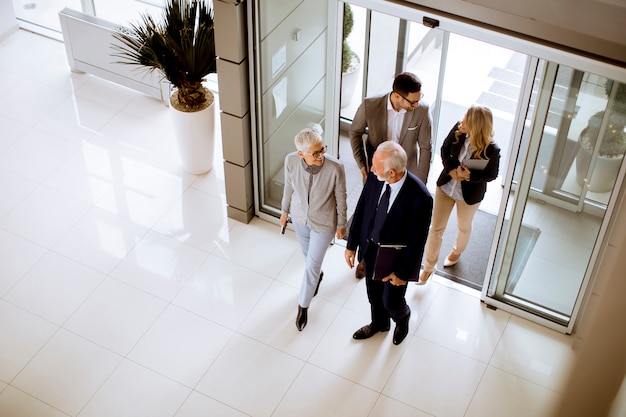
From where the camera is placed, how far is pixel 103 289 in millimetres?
5781

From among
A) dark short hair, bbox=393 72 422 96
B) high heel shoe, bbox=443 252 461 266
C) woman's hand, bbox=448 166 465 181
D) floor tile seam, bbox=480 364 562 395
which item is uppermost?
dark short hair, bbox=393 72 422 96

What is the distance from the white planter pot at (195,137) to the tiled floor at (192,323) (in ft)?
0.43

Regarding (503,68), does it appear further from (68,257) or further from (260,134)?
(68,257)

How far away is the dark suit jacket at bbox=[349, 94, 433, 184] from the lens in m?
5.10

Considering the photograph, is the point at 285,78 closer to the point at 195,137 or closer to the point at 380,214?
the point at 195,137

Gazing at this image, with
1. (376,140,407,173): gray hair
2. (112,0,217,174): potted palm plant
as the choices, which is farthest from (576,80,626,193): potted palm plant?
(112,0,217,174): potted palm plant

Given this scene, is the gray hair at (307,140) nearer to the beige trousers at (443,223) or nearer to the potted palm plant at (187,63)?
the beige trousers at (443,223)

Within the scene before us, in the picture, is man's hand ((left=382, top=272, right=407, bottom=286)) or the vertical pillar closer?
man's hand ((left=382, top=272, right=407, bottom=286))

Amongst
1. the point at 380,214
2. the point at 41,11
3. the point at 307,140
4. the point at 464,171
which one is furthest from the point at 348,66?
the point at 41,11

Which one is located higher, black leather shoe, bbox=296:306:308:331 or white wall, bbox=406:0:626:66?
white wall, bbox=406:0:626:66

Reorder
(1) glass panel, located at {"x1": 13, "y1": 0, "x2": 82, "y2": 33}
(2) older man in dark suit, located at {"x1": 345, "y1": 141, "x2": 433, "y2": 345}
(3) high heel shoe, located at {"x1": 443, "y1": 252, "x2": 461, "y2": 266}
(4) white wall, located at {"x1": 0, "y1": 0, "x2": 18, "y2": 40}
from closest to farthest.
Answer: (2) older man in dark suit, located at {"x1": 345, "y1": 141, "x2": 433, "y2": 345}
(3) high heel shoe, located at {"x1": 443, "y1": 252, "x2": 461, "y2": 266}
(4) white wall, located at {"x1": 0, "y1": 0, "x2": 18, "y2": 40}
(1) glass panel, located at {"x1": 13, "y1": 0, "x2": 82, "y2": 33}

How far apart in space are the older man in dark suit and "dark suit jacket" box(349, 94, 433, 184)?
0.57 m

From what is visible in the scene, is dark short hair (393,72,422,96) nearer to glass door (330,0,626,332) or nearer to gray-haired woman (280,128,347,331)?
glass door (330,0,626,332)

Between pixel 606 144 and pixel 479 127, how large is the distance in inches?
30.6
